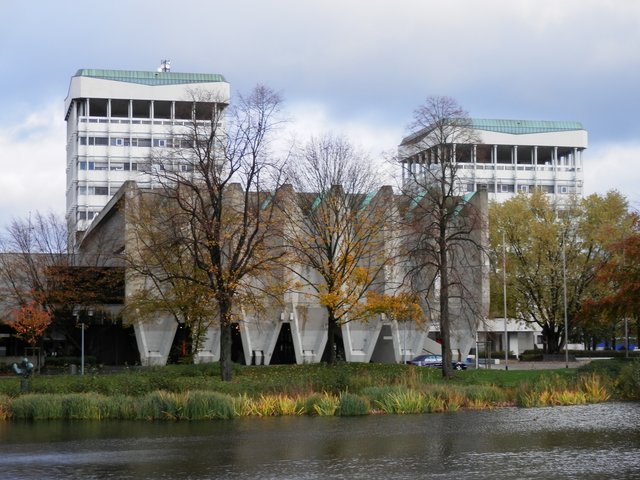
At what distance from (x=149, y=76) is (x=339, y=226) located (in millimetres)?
64580

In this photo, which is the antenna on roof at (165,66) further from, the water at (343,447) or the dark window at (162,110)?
the water at (343,447)

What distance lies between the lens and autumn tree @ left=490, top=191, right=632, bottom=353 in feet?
236

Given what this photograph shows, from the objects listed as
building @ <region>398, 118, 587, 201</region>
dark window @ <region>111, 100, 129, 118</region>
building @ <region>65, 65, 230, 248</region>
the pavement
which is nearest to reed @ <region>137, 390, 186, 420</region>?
the pavement

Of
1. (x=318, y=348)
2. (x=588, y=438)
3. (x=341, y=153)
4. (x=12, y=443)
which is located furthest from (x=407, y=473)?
(x=318, y=348)

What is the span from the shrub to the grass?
1.4 inches

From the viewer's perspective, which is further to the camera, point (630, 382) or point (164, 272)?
point (164, 272)

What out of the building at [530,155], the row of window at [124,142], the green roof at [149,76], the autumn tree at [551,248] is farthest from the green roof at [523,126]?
the autumn tree at [551,248]

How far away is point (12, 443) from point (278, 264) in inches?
965

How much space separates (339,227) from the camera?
51938 mm

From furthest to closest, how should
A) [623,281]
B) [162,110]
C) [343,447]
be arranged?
1. [162,110]
2. [623,281]
3. [343,447]

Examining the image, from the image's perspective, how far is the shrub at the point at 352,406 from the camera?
109 ft

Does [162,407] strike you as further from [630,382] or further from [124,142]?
[124,142]

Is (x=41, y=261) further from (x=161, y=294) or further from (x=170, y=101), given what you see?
(x=170, y=101)

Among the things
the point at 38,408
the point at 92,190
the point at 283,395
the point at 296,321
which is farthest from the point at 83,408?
the point at 92,190
